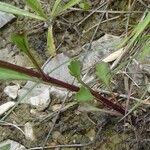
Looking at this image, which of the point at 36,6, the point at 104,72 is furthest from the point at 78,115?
the point at 36,6

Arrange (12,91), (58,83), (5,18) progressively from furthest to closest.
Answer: (5,18), (12,91), (58,83)

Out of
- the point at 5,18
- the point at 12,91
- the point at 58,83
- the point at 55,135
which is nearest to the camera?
the point at 58,83

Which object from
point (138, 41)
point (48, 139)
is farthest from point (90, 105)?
point (138, 41)

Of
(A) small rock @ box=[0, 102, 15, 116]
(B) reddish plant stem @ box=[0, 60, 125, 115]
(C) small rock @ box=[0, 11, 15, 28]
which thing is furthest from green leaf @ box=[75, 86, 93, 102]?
(C) small rock @ box=[0, 11, 15, 28]

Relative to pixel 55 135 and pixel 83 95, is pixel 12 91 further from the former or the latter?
pixel 83 95

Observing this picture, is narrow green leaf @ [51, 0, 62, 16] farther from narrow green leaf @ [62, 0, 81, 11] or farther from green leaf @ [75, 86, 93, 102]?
green leaf @ [75, 86, 93, 102]

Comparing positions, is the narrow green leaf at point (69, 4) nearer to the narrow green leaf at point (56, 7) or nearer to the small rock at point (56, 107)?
the narrow green leaf at point (56, 7)

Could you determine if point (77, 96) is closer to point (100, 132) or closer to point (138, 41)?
point (100, 132)
